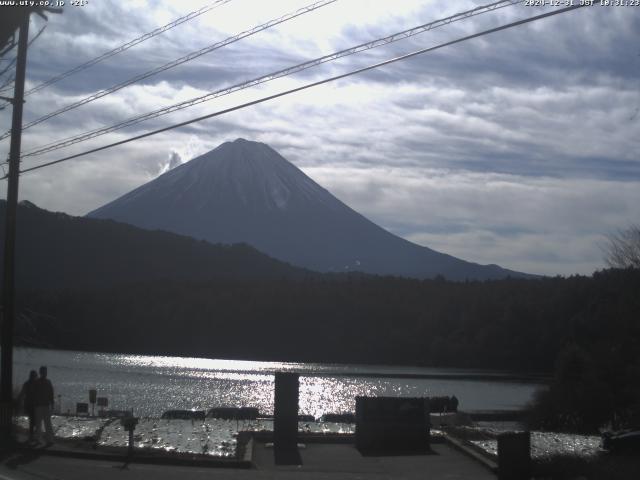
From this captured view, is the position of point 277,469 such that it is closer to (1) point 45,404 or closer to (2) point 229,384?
(1) point 45,404

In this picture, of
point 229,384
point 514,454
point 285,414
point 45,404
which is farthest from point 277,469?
point 229,384

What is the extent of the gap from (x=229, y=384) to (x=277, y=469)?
218ft

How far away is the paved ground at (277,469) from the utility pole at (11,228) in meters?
3.57

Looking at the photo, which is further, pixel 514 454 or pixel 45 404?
pixel 45 404

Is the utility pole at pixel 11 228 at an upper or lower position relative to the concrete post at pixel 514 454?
upper

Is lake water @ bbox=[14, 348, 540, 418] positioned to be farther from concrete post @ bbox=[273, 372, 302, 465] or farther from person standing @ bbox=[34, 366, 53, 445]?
person standing @ bbox=[34, 366, 53, 445]

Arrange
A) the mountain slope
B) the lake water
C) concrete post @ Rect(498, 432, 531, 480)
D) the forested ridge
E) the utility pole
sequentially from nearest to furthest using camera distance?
1. concrete post @ Rect(498, 432, 531, 480)
2. the utility pole
3. the lake water
4. the forested ridge
5. the mountain slope

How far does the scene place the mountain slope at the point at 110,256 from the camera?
136 metres

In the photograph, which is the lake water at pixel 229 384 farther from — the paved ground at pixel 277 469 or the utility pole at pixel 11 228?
the paved ground at pixel 277 469

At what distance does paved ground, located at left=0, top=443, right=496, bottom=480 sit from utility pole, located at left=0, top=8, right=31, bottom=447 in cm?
357

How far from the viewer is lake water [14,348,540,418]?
59.5m

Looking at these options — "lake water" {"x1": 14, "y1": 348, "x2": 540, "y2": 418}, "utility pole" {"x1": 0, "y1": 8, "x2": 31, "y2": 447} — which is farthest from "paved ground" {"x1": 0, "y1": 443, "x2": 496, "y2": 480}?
"lake water" {"x1": 14, "y1": 348, "x2": 540, "y2": 418}

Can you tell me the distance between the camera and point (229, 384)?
263 feet

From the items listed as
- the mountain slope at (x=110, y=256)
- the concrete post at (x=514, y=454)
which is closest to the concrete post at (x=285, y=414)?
the concrete post at (x=514, y=454)
